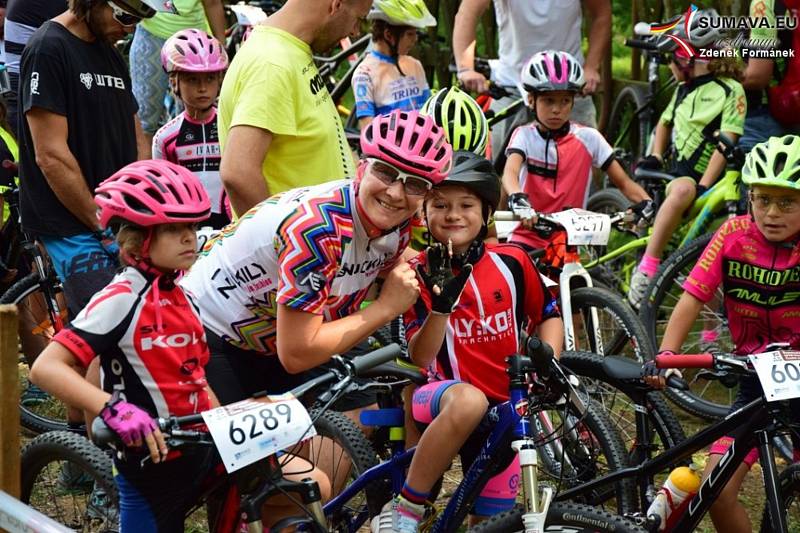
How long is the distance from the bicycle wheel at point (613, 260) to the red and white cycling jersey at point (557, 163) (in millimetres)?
466

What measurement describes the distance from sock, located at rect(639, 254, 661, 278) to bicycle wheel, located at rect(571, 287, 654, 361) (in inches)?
20.0

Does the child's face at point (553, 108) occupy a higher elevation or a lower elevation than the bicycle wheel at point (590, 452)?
higher

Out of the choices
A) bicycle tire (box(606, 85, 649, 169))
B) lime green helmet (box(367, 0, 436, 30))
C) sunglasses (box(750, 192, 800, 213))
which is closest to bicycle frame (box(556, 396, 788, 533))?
sunglasses (box(750, 192, 800, 213))

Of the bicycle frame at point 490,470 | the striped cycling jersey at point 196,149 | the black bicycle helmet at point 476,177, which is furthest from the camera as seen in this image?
the striped cycling jersey at point 196,149

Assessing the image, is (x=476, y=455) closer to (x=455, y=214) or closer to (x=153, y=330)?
(x=455, y=214)

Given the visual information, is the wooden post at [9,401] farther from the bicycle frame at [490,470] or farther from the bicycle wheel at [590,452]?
the bicycle wheel at [590,452]

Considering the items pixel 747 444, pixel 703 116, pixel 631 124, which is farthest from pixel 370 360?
pixel 631 124

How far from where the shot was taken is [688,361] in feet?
12.9

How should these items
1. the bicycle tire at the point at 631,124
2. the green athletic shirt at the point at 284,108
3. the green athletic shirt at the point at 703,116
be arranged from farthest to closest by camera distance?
the bicycle tire at the point at 631,124 < the green athletic shirt at the point at 703,116 < the green athletic shirt at the point at 284,108

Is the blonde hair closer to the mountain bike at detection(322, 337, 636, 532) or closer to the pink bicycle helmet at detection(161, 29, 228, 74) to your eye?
the mountain bike at detection(322, 337, 636, 532)

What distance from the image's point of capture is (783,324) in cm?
460

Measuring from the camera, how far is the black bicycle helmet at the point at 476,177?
4.21 m

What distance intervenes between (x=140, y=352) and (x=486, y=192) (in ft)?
4.70

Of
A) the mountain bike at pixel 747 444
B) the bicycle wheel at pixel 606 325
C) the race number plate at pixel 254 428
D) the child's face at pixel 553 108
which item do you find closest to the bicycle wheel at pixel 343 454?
the mountain bike at pixel 747 444
